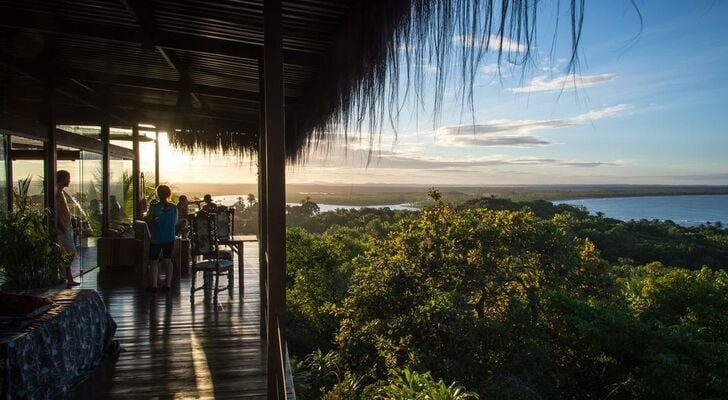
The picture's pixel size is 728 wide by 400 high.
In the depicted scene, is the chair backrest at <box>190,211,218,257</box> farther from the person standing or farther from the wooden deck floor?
the person standing

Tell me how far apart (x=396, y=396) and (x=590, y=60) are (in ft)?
16.0

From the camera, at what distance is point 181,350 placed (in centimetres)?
409

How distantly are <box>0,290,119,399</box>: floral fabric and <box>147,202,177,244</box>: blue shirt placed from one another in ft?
6.18

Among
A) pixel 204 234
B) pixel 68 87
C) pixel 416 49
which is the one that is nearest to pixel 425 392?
pixel 204 234

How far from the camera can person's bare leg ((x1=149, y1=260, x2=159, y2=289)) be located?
6.18 meters

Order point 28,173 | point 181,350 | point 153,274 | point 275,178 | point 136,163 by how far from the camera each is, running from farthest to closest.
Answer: point 136,163, point 153,274, point 28,173, point 181,350, point 275,178

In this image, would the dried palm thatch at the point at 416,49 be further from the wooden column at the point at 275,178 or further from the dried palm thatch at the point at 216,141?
the dried palm thatch at the point at 216,141

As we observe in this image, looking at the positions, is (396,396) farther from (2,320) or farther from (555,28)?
(555,28)

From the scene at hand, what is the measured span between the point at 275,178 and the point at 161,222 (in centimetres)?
345

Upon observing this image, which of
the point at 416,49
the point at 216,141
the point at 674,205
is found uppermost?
the point at 216,141

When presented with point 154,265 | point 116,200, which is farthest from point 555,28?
point 116,200

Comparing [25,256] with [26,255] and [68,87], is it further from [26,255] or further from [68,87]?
[68,87]

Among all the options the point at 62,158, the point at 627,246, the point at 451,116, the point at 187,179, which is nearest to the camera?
the point at 451,116

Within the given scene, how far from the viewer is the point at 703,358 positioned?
25.5ft
